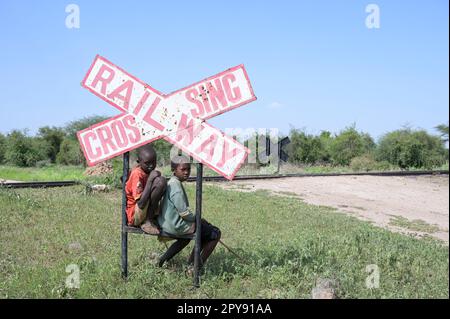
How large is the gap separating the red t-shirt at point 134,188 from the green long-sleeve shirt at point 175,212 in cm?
34

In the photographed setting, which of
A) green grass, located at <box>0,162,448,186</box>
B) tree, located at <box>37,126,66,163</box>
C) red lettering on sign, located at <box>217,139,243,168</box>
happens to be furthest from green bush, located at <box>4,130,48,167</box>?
red lettering on sign, located at <box>217,139,243,168</box>

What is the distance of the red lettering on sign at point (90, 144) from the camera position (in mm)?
5598

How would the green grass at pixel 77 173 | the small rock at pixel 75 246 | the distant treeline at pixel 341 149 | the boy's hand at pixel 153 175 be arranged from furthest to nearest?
the distant treeline at pixel 341 149 → the green grass at pixel 77 173 → the small rock at pixel 75 246 → the boy's hand at pixel 153 175

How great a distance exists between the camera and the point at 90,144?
5613mm

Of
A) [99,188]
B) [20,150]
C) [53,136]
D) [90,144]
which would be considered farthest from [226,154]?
[53,136]

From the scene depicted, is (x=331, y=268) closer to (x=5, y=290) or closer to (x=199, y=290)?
(x=199, y=290)

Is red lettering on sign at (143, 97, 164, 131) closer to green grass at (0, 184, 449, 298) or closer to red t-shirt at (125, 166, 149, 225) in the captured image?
red t-shirt at (125, 166, 149, 225)

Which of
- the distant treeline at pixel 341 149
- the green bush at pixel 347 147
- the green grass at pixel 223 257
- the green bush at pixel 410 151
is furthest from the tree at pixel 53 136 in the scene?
the green grass at pixel 223 257

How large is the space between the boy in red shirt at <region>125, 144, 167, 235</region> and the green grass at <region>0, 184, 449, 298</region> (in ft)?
1.96

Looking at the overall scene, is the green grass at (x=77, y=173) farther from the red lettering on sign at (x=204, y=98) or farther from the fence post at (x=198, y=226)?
the red lettering on sign at (x=204, y=98)

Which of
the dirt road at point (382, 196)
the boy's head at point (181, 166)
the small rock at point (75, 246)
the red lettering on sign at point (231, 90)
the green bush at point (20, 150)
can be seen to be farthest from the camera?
the green bush at point (20, 150)

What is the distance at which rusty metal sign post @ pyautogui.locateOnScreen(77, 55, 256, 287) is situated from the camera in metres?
5.25

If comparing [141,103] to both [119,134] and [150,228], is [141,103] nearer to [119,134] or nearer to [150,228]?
[119,134]
